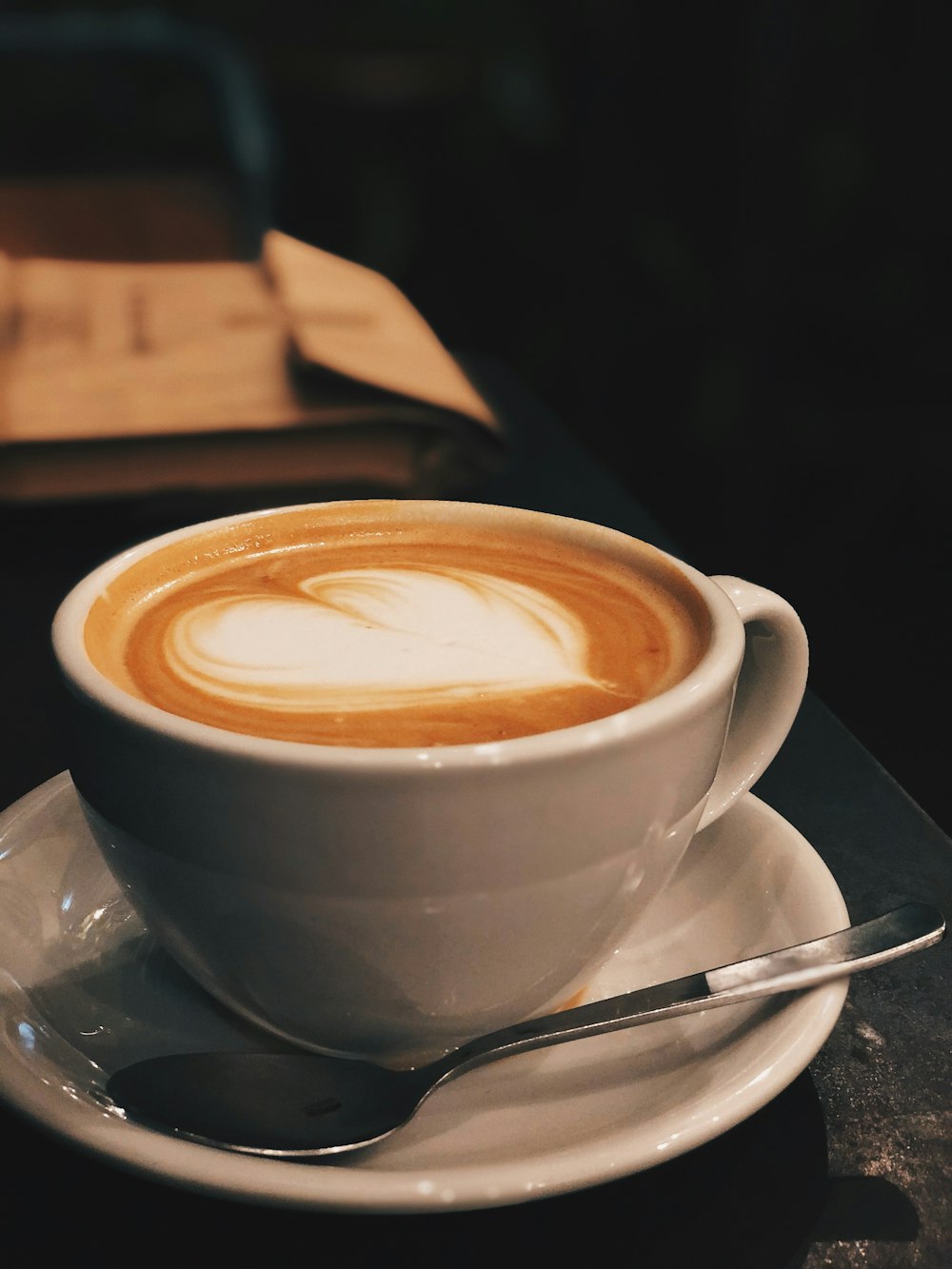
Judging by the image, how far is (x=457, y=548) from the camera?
667 millimetres

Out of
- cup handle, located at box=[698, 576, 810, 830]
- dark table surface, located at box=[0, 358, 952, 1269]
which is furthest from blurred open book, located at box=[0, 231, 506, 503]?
dark table surface, located at box=[0, 358, 952, 1269]

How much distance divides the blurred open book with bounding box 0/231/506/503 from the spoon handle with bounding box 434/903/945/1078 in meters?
0.67

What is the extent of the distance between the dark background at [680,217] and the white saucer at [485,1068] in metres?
1.77

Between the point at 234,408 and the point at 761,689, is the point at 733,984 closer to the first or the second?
the point at 761,689

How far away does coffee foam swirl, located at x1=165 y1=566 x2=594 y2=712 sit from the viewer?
0.52 metres

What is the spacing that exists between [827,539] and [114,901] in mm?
2259

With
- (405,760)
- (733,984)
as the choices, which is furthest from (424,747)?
(733,984)

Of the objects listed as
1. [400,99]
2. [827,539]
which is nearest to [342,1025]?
[827,539]

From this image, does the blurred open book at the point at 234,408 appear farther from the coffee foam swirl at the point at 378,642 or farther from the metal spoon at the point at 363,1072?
the metal spoon at the point at 363,1072

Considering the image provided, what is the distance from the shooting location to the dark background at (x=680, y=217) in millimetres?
2572

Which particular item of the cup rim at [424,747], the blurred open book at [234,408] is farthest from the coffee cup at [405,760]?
the blurred open book at [234,408]

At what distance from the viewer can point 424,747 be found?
0.46 m

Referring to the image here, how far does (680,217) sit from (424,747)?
8.41 ft

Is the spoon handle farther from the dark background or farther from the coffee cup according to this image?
the dark background
